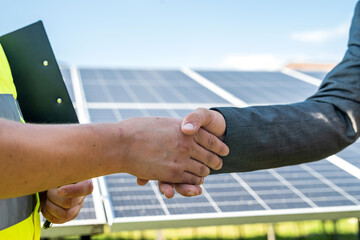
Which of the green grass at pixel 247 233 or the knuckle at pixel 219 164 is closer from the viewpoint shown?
the knuckle at pixel 219 164

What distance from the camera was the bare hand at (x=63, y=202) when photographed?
1685mm

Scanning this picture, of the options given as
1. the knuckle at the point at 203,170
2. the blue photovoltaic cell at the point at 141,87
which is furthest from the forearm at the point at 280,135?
the blue photovoltaic cell at the point at 141,87

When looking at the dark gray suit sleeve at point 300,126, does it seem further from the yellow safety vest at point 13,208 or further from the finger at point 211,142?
the yellow safety vest at point 13,208

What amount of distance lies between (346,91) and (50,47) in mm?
1371

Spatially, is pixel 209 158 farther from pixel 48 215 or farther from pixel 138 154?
pixel 48 215

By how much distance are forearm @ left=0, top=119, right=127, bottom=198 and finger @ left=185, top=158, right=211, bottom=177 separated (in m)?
0.58

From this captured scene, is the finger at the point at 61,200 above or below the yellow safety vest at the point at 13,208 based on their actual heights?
below

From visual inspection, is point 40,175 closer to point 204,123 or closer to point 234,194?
point 204,123

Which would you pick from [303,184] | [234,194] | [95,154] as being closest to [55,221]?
[95,154]

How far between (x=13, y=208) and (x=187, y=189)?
0.72m

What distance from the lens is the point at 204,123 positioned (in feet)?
6.30

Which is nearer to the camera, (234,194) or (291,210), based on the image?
(291,210)

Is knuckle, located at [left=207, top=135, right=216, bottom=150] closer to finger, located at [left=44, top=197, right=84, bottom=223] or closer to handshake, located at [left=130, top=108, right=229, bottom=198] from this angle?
handshake, located at [left=130, top=108, right=229, bottom=198]

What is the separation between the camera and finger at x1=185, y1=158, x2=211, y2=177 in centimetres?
193
